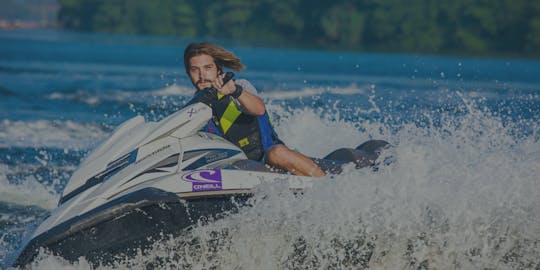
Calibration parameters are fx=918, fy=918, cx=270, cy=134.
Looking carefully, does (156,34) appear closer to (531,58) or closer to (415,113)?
(531,58)

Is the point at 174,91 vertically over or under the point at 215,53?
under

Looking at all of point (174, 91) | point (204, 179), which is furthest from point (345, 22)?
point (204, 179)

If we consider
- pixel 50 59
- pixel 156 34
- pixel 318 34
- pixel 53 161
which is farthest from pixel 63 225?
pixel 156 34

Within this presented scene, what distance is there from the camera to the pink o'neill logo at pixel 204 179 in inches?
210

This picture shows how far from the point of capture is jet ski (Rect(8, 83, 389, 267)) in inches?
206

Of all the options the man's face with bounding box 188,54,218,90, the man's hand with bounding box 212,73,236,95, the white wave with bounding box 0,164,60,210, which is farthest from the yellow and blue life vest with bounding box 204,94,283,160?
the white wave with bounding box 0,164,60,210

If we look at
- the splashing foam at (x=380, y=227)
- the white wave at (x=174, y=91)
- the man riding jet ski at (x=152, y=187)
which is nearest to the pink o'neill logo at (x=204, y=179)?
the man riding jet ski at (x=152, y=187)

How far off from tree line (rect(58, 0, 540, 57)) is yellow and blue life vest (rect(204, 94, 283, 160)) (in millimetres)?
42448

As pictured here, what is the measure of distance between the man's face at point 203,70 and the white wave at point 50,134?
5830 millimetres

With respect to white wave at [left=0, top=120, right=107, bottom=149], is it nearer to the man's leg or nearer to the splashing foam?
the man's leg

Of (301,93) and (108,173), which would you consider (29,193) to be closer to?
(108,173)

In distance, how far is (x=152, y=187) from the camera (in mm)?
5324

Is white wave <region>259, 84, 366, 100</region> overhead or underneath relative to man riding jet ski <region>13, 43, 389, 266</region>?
overhead

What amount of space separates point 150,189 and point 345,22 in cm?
5723
